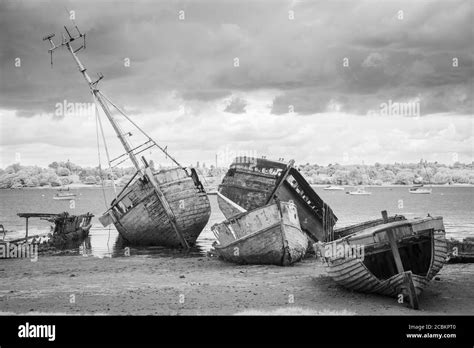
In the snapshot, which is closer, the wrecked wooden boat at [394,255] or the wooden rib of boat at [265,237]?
the wrecked wooden boat at [394,255]

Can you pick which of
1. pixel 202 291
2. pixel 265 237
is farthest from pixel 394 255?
pixel 265 237

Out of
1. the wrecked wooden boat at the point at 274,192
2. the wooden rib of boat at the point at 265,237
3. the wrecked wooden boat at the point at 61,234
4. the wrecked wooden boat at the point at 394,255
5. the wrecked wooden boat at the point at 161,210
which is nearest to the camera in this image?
the wrecked wooden boat at the point at 394,255

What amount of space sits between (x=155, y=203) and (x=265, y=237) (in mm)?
7699

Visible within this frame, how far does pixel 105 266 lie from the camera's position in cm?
2050

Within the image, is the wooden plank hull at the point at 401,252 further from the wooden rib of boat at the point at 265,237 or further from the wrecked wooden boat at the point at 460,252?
the wrecked wooden boat at the point at 460,252

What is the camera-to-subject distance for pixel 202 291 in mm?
14812

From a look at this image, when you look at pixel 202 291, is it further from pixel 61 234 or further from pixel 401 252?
pixel 61 234

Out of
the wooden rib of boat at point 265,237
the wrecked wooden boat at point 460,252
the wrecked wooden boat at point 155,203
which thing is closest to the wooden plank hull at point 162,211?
the wrecked wooden boat at point 155,203

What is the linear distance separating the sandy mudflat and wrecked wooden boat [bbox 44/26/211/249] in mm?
4684

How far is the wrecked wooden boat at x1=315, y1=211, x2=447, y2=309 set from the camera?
1262 centimetres

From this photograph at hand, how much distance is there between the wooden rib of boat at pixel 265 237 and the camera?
720 inches

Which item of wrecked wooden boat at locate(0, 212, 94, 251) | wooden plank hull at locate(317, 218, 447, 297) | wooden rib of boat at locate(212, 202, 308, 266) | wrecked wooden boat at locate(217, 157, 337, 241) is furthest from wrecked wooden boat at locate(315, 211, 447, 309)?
wrecked wooden boat at locate(0, 212, 94, 251)

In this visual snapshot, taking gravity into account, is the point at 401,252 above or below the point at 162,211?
below
